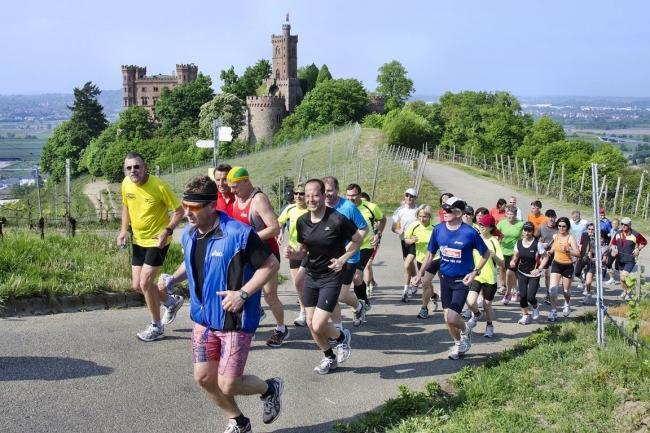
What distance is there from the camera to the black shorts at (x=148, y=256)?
8289 millimetres

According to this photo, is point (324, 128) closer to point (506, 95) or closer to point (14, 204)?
point (506, 95)

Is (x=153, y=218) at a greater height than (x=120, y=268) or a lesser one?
greater

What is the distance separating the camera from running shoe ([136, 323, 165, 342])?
8461mm

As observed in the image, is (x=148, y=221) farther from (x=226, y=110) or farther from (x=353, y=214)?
(x=226, y=110)

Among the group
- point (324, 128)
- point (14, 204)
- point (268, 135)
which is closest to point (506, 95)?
point (324, 128)

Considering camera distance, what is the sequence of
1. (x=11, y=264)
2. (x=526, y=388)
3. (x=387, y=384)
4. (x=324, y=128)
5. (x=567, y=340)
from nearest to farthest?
(x=526, y=388), (x=387, y=384), (x=567, y=340), (x=11, y=264), (x=324, y=128)

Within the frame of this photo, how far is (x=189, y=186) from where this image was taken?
17.5 ft

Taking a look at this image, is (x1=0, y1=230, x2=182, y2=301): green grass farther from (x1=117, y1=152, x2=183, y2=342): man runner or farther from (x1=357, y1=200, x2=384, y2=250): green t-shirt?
(x1=357, y1=200, x2=384, y2=250): green t-shirt

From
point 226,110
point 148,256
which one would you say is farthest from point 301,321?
point 226,110

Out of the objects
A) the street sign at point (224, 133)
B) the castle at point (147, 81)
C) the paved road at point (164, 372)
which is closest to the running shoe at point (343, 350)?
the paved road at point (164, 372)

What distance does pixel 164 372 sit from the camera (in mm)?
7359

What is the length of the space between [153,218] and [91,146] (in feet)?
392

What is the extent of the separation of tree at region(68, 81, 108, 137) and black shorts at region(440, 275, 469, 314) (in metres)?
131

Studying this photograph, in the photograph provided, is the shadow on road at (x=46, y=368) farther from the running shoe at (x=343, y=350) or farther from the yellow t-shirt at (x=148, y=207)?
the running shoe at (x=343, y=350)
